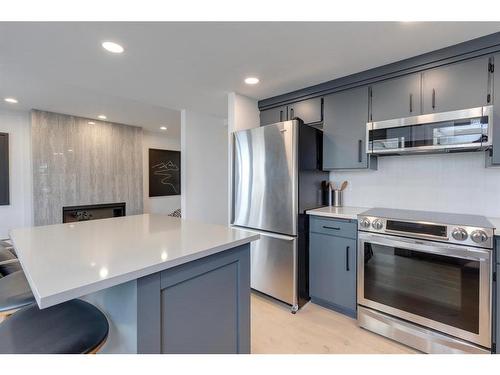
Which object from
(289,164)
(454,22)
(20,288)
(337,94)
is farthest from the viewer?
(337,94)

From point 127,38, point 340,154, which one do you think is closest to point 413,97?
point 340,154

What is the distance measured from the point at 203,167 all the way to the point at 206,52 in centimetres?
221

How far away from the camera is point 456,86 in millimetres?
1882

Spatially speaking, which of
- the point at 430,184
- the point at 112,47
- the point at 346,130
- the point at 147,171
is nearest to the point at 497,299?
the point at 430,184

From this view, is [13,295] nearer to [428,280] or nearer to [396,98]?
[428,280]

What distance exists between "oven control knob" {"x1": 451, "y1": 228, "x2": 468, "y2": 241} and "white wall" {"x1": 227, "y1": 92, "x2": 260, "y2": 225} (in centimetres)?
193

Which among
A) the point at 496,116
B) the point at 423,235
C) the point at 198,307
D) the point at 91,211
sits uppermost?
the point at 496,116

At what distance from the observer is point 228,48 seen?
186cm

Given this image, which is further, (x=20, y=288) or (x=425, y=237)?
(x=425, y=237)

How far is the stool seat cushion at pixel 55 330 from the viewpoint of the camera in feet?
2.78

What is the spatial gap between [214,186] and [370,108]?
2.60m

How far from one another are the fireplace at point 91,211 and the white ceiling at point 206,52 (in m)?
1.97

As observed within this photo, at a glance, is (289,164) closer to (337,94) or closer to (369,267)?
(337,94)

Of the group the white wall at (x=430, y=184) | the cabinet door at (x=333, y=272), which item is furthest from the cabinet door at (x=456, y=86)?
the cabinet door at (x=333, y=272)
